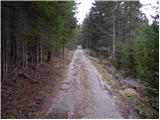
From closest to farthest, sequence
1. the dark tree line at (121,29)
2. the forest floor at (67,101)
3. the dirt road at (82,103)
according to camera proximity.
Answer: the dirt road at (82,103) < the forest floor at (67,101) < the dark tree line at (121,29)

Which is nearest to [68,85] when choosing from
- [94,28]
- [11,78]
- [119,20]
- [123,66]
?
[11,78]

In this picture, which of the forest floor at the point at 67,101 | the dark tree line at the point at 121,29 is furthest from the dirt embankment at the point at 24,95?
the dark tree line at the point at 121,29

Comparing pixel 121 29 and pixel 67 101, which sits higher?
pixel 121 29

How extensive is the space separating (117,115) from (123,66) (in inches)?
900

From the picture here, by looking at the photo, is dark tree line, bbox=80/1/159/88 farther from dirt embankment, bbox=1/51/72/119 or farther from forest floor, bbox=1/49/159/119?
dirt embankment, bbox=1/51/72/119

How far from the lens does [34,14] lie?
15133 mm

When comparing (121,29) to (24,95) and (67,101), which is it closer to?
(67,101)

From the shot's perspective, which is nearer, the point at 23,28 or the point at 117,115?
the point at 117,115

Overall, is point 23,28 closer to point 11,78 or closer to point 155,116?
point 11,78

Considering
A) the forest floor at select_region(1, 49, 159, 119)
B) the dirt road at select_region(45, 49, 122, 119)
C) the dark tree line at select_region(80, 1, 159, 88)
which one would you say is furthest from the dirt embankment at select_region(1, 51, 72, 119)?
the dark tree line at select_region(80, 1, 159, 88)

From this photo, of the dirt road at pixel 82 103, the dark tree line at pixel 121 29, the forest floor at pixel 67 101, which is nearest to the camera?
the dirt road at pixel 82 103

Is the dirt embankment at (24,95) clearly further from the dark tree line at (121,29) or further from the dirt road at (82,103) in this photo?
the dark tree line at (121,29)

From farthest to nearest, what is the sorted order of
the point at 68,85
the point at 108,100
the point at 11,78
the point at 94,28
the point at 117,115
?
1. the point at 94,28
2. the point at 68,85
3. the point at 11,78
4. the point at 108,100
5. the point at 117,115

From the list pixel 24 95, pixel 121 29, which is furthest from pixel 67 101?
pixel 121 29
